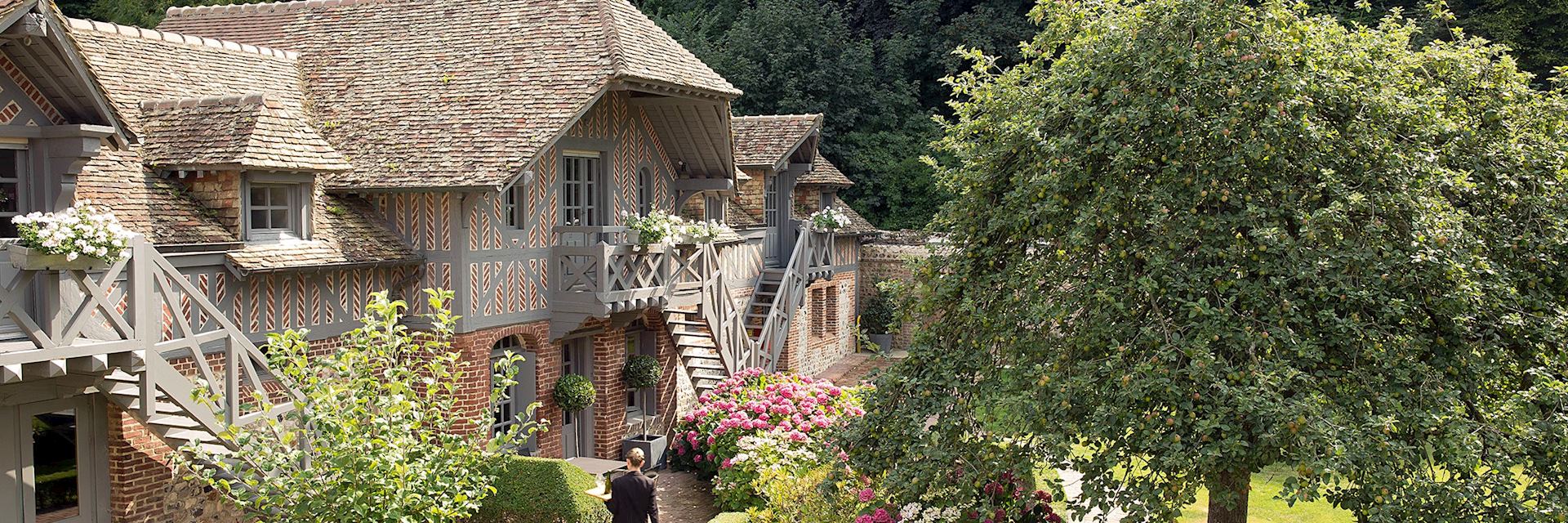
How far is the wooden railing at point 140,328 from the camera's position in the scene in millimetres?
10102

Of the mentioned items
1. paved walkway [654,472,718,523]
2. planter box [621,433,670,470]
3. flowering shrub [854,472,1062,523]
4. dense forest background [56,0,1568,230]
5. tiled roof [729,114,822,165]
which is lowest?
paved walkway [654,472,718,523]

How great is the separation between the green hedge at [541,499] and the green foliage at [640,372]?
5.68m

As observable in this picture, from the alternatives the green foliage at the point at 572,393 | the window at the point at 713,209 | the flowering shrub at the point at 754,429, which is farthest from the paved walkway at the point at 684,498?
the window at the point at 713,209

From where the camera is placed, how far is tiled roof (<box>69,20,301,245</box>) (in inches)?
513

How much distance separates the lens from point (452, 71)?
702 inches

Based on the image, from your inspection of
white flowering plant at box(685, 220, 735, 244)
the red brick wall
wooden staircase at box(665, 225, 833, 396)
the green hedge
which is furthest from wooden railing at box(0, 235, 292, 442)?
the red brick wall

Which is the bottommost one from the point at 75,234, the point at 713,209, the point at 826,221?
the point at 826,221

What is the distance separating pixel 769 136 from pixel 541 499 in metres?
14.6

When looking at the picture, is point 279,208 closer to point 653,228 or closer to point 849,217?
point 653,228

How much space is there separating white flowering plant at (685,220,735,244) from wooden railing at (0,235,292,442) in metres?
6.72

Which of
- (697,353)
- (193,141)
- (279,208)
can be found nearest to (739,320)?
(697,353)

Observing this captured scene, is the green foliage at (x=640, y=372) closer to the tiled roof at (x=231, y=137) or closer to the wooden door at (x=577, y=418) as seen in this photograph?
the wooden door at (x=577, y=418)

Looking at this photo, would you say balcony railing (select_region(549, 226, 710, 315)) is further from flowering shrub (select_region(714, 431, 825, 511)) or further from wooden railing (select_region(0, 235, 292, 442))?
wooden railing (select_region(0, 235, 292, 442))

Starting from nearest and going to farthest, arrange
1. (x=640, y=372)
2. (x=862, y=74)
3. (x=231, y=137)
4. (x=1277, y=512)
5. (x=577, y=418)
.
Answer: (x=231, y=137), (x=1277, y=512), (x=577, y=418), (x=640, y=372), (x=862, y=74)
